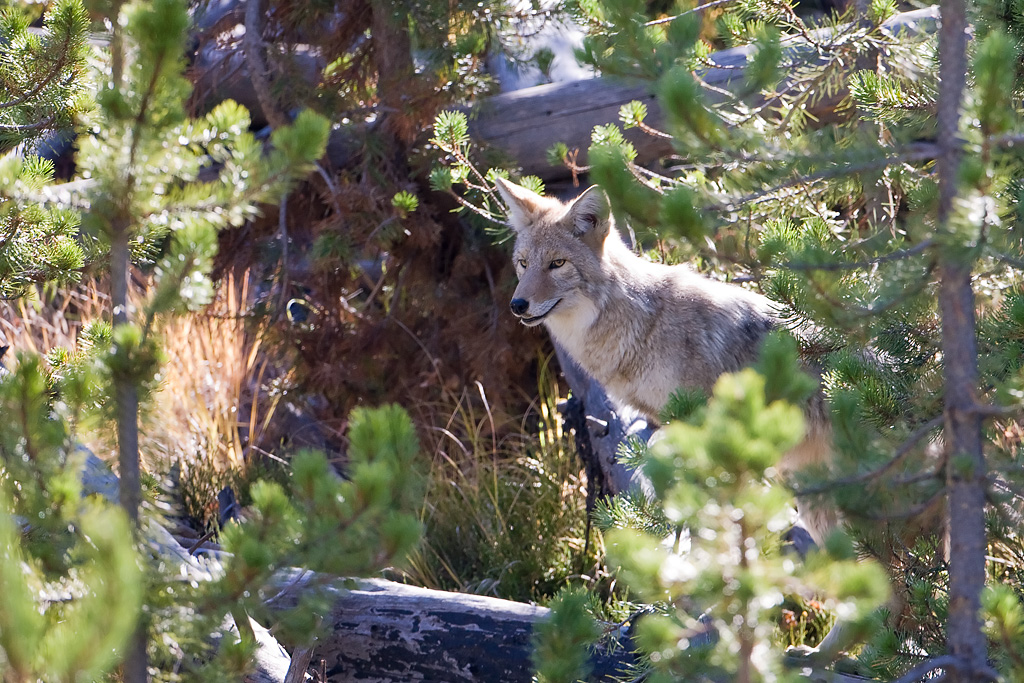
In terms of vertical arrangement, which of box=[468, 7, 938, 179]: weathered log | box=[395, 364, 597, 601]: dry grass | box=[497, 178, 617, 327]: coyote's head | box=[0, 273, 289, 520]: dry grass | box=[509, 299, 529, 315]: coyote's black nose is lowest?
box=[395, 364, 597, 601]: dry grass

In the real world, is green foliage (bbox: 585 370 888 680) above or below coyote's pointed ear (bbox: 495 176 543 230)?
below

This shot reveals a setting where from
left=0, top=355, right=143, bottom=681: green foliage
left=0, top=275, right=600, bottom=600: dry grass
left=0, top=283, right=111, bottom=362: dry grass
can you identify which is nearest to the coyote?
left=0, top=275, right=600, bottom=600: dry grass

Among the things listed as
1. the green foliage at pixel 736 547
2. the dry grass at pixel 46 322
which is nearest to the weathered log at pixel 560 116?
the dry grass at pixel 46 322

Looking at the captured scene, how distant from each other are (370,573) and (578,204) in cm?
273

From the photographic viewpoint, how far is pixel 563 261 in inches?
167

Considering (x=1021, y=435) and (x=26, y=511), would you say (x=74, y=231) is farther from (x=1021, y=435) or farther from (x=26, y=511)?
(x=1021, y=435)

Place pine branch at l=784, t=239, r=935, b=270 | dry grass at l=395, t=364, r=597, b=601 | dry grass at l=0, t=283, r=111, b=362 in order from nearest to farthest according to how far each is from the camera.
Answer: pine branch at l=784, t=239, r=935, b=270 → dry grass at l=395, t=364, r=597, b=601 → dry grass at l=0, t=283, r=111, b=362

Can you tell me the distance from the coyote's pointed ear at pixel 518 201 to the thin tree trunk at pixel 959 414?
2498 mm

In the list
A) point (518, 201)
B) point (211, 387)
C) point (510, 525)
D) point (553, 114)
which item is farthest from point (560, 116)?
point (211, 387)

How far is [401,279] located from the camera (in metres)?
6.39

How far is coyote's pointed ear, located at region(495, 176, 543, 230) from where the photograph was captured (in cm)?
429

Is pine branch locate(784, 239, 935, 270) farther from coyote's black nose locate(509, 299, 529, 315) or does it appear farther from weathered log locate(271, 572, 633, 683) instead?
coyote's black nose locate(509, 299, 529, 315)

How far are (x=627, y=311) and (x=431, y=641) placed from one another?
1.72 metres

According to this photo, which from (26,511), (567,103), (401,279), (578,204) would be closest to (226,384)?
(401,279)
